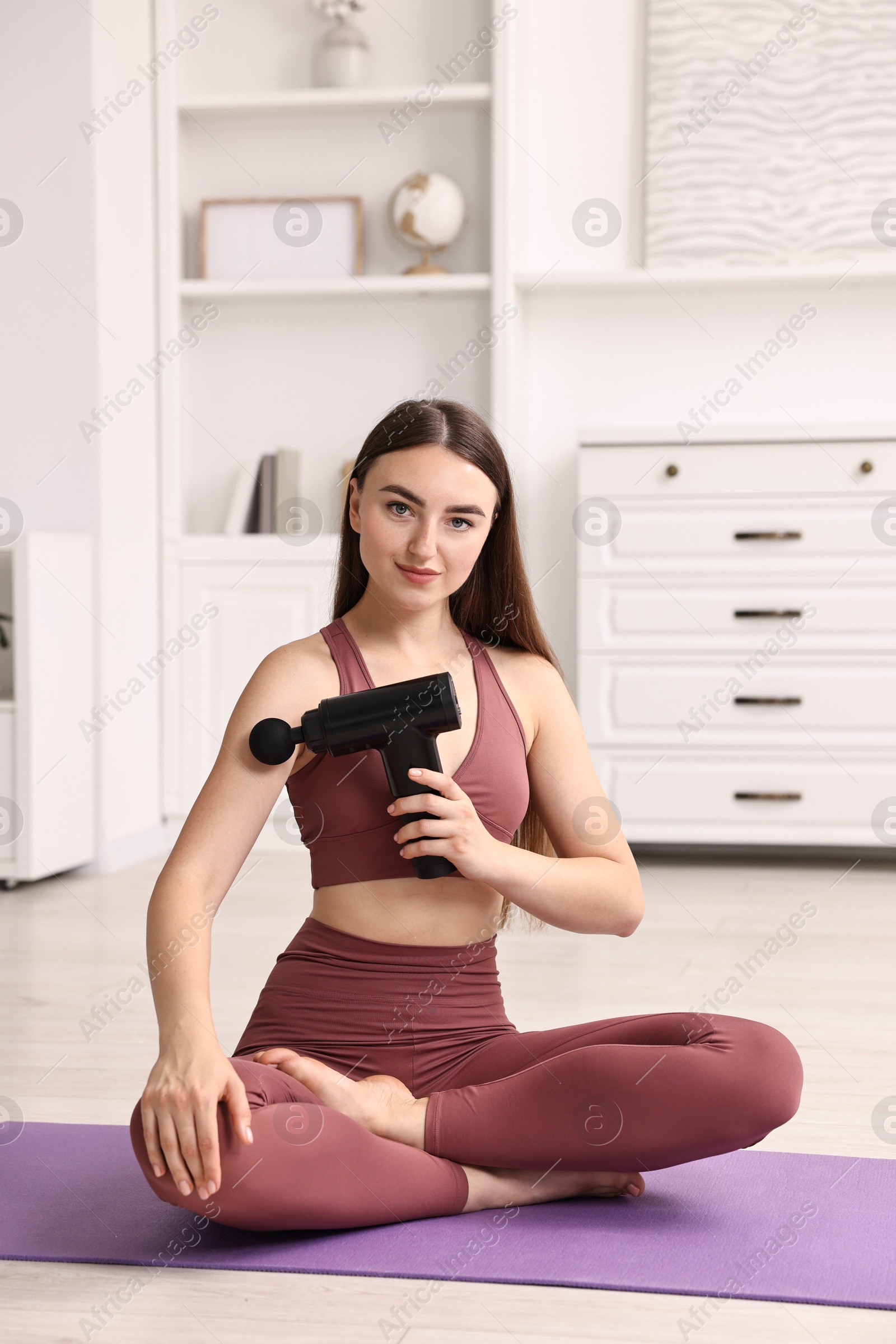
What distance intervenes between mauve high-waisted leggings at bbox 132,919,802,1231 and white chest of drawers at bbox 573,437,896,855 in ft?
6.57

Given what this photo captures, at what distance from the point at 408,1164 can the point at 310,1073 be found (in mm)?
122

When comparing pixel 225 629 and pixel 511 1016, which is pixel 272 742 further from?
pixel 225 629

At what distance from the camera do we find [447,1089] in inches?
52.7

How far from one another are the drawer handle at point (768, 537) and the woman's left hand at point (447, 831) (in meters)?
2.20

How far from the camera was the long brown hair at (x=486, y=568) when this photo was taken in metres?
1.39

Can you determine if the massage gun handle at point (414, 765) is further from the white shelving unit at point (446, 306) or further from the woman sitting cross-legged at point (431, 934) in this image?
the white shelving unit at point (446, 306)

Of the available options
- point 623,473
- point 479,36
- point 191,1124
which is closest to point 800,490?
point 623,473

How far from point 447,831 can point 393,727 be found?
0.34 ft

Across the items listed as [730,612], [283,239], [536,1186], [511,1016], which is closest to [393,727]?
[536,1186]

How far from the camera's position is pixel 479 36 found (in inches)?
144

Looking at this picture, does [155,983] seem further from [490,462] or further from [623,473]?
[623,473]

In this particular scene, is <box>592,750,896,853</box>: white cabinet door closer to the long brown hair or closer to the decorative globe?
the decorative globe

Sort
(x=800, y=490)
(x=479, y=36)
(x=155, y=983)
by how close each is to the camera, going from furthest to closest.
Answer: (x=479, y=36)
(x=800, y=490)
(x=155, y=983)

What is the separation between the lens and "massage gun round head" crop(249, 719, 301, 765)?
1.23 m
